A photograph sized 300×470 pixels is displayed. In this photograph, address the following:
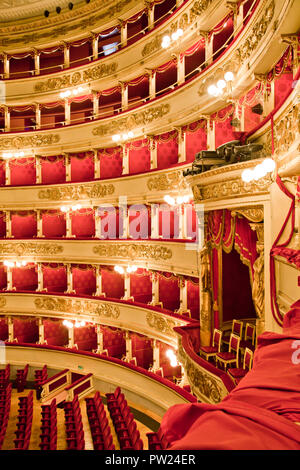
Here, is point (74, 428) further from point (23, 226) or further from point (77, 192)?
point (23, 226)

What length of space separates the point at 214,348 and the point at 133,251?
565 cm

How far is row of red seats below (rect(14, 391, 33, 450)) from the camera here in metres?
9.54

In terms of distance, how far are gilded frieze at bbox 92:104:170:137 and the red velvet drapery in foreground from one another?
36.4ft

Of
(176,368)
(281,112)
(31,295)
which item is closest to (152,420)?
(176,368)

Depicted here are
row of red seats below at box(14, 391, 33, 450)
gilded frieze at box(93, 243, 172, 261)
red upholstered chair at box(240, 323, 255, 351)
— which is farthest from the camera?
gilded frieze at box(93, 243, 172, 261)

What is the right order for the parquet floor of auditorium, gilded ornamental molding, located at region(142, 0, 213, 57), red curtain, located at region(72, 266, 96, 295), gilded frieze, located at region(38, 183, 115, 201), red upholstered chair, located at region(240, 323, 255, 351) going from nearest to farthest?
1. red upholstered chair, located at region(240, 323, 255, 351)
2. the parquet floor of auditorium
3. gilded ornamental molding, located at region(142, 0, 213, 57)
4. gilded frieze, located at region(38, 183, 115, 201)
5. red curtain, located at region(72, 266, 96, 295)

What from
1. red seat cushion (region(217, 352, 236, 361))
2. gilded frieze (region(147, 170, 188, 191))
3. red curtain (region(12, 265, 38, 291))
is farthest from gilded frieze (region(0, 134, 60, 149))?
red seat cushion (region(217, 352, 236, 361))

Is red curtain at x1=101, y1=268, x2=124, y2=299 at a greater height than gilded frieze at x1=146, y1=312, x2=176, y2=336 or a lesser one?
greater

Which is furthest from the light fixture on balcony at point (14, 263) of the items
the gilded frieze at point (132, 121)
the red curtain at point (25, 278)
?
the gilded frieze at point (132, 121)

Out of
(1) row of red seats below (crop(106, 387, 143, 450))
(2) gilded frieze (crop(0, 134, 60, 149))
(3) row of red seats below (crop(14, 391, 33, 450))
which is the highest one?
(2) gilded frieze (crop(0, 134, 60, 149))

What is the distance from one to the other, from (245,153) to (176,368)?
9742 millimetres

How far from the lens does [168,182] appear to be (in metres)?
11.9

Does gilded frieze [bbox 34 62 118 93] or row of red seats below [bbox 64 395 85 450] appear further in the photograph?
gilded frieze [bbox 34 62 118 93]

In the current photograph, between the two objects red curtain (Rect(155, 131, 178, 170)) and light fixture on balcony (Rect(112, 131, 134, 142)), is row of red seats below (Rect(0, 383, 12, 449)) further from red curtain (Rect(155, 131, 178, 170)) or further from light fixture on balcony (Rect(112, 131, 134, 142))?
light fixture on balcony (Rect(112, 131, 134, 142))
